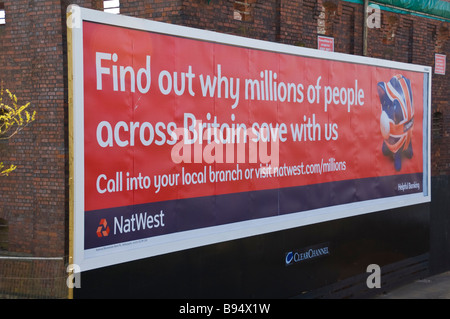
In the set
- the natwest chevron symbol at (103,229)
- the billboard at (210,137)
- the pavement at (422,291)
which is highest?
the billboard at (210,137)

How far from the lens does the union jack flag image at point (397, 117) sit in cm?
1066

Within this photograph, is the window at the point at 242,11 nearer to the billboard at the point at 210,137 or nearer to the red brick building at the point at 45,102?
the red brick building at the point at 45,102

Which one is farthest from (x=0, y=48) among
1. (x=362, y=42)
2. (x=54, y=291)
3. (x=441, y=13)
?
(x=441, y=13)

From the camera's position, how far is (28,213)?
34.8 feet

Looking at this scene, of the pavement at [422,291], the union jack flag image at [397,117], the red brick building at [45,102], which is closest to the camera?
the red brick building at [45,102]

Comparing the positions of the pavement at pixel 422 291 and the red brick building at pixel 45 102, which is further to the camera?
the pavement at pixel 422 291

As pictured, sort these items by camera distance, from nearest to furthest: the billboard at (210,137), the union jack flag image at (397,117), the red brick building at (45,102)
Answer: the billboard at (210,137), the red brick building at (45,102), the union jack flag image at (397,117)

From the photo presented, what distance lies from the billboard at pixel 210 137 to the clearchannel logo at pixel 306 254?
15.2 inches

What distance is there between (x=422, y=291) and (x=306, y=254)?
3.81 metres

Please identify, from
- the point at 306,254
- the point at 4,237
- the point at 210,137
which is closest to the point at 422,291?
A: the point at 306,254

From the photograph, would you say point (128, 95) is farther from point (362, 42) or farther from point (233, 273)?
point (362, 42)

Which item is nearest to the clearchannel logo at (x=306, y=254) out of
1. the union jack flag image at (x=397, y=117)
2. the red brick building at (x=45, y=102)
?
the union jack flag image at (x=397, y=117)

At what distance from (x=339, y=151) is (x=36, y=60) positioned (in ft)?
16.8

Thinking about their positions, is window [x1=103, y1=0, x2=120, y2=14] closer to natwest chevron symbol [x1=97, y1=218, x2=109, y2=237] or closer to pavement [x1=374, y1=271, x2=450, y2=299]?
natwest chevron symbol [x1=97, y1=218, x2=109, y2=237]
